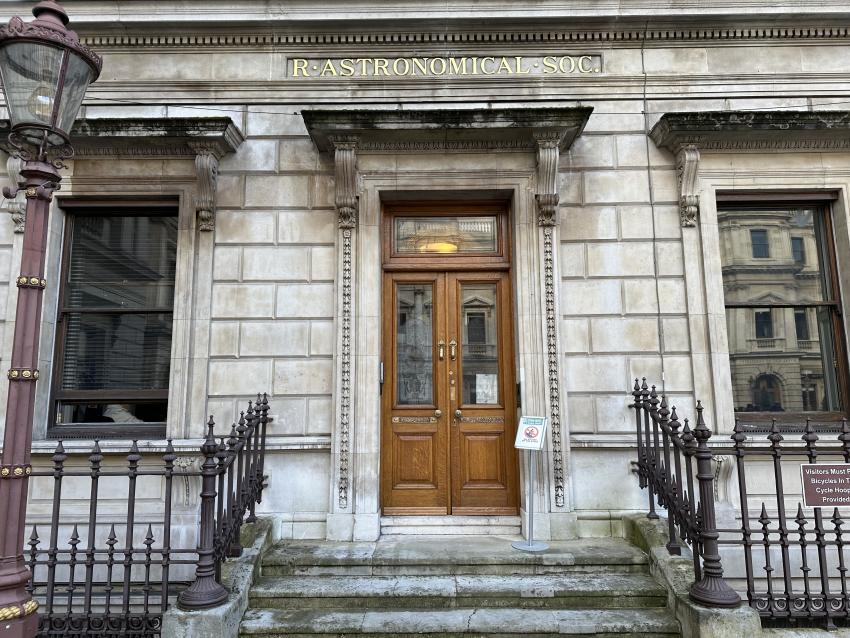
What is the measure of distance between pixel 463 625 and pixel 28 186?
14.5ft

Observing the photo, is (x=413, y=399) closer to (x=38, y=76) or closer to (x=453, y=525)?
(x=453, y=525)

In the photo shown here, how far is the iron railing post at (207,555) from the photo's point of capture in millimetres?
4230

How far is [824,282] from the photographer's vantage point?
650 centimetres

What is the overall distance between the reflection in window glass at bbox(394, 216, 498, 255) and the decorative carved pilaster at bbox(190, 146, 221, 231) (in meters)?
2.12

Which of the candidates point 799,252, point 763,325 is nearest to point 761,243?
point 799,252

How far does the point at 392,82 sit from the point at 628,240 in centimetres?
334

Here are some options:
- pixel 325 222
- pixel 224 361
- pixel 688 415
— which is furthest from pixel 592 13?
pixel 224 361

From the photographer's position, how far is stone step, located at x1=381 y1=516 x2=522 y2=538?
19.6 ft

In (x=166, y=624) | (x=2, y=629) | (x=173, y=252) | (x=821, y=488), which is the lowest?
(x=166, y=624)

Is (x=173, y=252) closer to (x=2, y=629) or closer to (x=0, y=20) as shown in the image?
(x=0, y=20)

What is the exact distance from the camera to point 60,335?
6.42m

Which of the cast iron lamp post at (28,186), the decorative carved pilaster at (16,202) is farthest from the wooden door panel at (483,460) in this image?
the decorative carved pilaster at (16,202)

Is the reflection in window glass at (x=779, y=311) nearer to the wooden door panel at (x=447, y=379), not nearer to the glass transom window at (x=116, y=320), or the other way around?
the wooden door panel at (x=447, y=379)

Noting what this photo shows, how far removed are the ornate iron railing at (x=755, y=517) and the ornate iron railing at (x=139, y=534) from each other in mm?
3747
